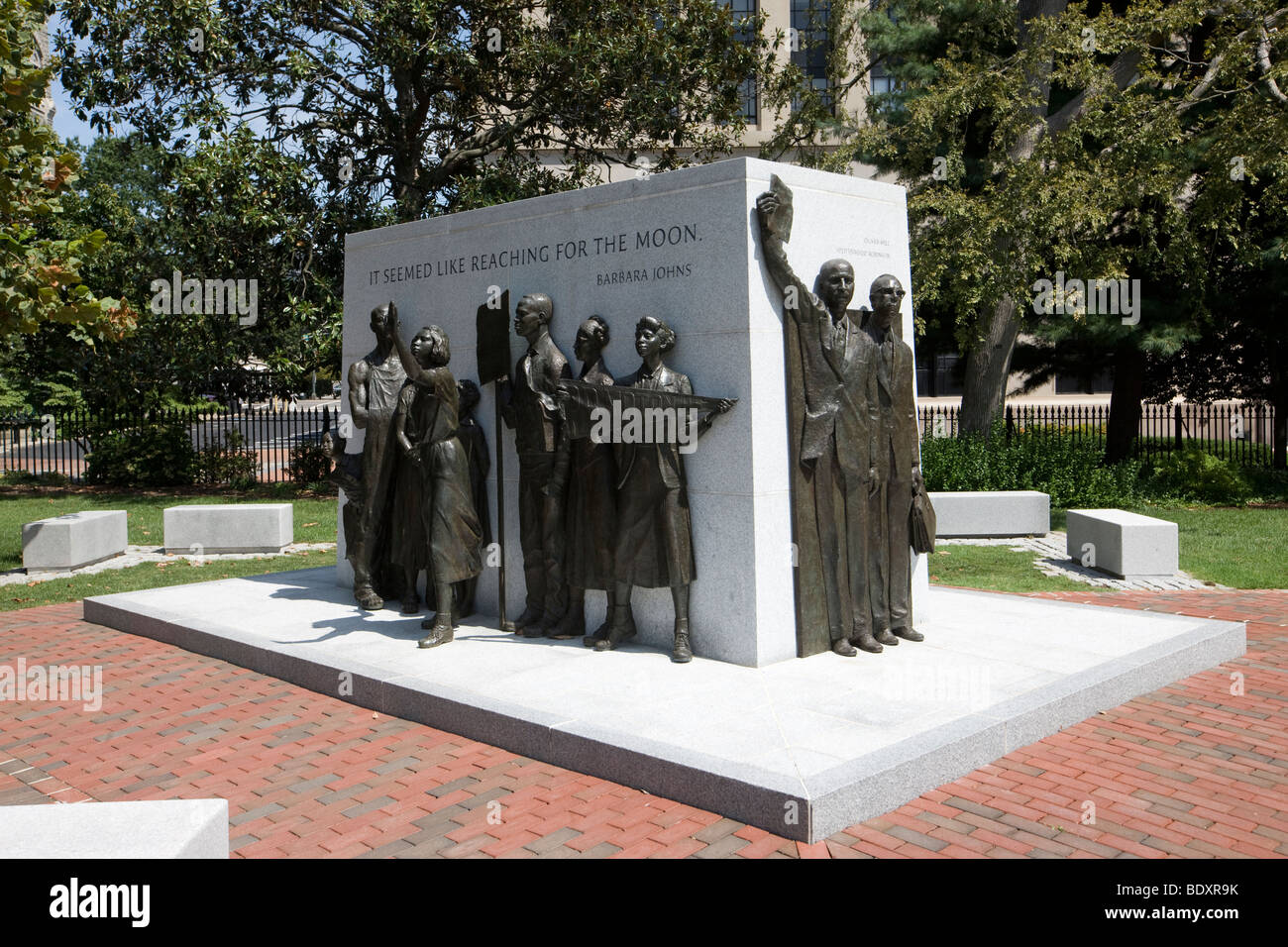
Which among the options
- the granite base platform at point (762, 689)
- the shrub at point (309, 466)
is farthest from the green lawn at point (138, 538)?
the granite base platform at point (762, 689)

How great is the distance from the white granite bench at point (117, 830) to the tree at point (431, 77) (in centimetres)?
1672

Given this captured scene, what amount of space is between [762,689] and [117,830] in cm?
373

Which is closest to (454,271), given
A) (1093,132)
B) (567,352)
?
(567,352)

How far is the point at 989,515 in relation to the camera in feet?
48.9

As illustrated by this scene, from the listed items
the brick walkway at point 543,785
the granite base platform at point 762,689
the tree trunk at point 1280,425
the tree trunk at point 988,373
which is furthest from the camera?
the tree trunk at point 1280,425

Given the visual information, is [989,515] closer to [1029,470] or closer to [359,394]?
[1029,470]

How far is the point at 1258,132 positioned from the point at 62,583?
1597 cm

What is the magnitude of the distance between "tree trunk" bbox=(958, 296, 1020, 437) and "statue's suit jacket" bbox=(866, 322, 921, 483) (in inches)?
460

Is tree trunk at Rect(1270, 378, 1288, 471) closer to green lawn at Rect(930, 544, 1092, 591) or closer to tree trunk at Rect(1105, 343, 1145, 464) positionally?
tree trunk at Rect(1105, 343, 1145, 464)

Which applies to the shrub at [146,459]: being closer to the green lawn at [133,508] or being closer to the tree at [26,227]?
the green lawn at [133,508]

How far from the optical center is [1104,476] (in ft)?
59.8

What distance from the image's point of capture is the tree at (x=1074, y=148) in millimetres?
15164

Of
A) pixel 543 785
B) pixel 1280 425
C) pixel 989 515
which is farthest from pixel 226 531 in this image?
pixel 1280 425

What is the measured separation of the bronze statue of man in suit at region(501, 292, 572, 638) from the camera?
8.10 metres
